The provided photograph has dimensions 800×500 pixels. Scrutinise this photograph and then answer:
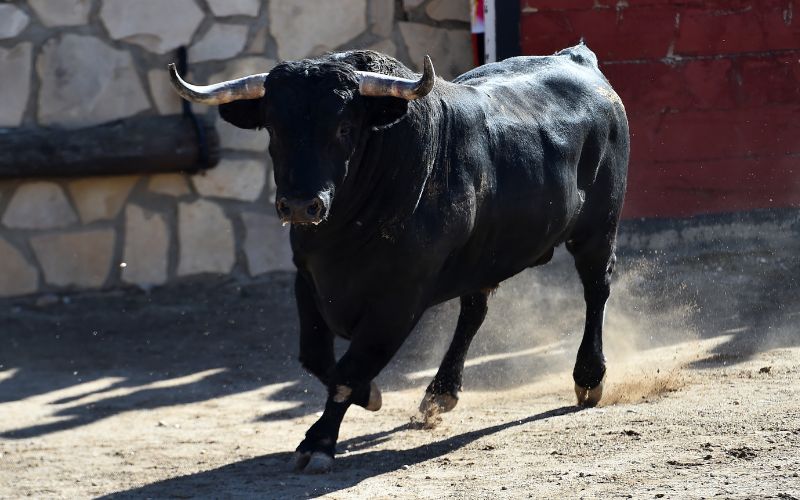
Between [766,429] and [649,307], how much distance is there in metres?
2.80

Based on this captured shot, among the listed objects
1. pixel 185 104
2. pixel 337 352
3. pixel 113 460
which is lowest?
pixel 337 352

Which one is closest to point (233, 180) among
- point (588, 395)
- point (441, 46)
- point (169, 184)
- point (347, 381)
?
point (169, 184)

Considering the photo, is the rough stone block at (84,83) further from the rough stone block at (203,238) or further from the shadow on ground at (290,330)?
the shadow on ground at (290,330)

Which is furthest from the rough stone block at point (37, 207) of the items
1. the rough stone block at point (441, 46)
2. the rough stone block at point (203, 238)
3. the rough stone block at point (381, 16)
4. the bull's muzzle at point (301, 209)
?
the bull's muzzle at point (301, 209)

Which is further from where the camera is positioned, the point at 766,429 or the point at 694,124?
the point at 694,124

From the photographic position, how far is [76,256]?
26.7 feet

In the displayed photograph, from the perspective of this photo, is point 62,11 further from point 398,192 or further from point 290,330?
point 398,192

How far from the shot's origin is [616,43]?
28.0 feet

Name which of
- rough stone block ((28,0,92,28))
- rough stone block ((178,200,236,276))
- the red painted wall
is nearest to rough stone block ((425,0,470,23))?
the red painted wall

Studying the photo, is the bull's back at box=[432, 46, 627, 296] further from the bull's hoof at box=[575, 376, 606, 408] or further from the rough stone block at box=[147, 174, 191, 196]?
the rough stone block at box=[147, 174, 191, 196]

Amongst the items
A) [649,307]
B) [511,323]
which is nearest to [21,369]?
[511,323]

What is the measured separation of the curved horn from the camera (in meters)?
4.74

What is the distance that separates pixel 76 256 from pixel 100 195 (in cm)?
38

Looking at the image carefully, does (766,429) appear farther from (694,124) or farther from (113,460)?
(694,124)
